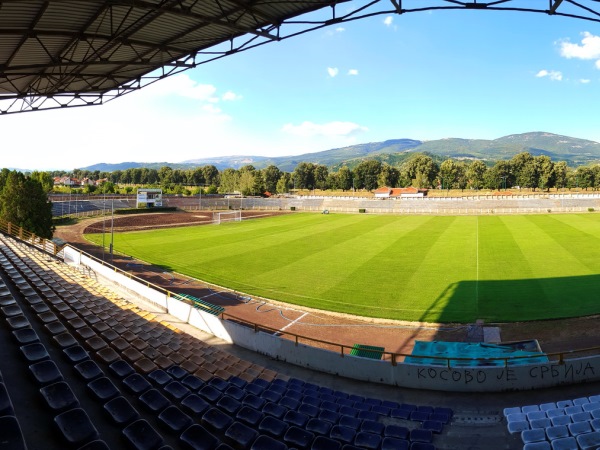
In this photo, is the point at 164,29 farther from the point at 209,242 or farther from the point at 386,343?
the point at 209,242

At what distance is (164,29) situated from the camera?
44.5 feet

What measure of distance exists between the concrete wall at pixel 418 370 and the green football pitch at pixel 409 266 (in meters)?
7.85

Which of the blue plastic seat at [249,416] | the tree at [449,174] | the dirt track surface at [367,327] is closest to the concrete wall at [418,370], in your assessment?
the dirt track surface at [367,327]

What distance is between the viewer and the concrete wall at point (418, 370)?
10.7 metres

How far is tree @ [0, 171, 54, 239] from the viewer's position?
3300 cm

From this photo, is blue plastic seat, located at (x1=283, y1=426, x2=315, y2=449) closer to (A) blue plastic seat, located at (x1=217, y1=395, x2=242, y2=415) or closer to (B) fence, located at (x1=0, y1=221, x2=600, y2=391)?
(A) blue plastic seat, located at (x1=217, y1=395, x2=242, y2=415)

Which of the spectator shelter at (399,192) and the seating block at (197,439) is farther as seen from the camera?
the spectator shelter at (399,192)

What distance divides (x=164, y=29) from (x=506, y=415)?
632 inches

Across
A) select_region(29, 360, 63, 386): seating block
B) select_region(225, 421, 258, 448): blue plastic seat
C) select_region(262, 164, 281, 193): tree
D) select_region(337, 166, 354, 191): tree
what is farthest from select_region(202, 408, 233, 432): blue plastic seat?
select_region(262, 164, 281, 193): tree

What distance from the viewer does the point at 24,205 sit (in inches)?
1313

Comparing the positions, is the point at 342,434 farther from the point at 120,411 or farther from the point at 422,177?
the point at 422,177

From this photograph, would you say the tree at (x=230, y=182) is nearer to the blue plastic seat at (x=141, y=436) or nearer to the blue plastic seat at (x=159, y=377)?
the blue plastic seat at (x=159, y=377)

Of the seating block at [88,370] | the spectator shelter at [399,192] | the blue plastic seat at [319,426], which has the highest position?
the spectator shelter at [399,192]

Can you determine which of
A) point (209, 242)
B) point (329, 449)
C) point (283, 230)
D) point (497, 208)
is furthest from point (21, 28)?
point (497, 208)
